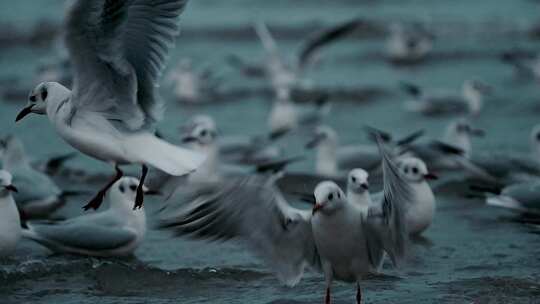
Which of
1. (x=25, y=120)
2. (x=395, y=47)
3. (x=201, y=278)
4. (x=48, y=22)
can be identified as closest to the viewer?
(x=201, y=278)

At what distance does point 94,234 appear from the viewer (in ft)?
20.1

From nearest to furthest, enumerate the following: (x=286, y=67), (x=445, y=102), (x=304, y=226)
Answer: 1. (x=304, y=226)
2. (x=445, y=102)
3. (x=286, y=67)

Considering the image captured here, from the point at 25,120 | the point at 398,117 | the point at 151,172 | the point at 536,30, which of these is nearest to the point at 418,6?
the point at 536,30

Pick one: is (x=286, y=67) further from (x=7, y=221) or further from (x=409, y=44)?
(x=7, y=221)

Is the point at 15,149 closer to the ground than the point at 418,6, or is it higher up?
higher up

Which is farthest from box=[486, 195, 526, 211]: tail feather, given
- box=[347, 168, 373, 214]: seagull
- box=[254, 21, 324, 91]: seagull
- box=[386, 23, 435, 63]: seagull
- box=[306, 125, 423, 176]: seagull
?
box=[386, 23, 435, 63]: seagull

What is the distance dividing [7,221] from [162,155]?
4.54 ft

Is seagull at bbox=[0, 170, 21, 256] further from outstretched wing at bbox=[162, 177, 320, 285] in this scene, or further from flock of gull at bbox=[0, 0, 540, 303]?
outstretched wing at bbox=[162, 177, 320, 285]

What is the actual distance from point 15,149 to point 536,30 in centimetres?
1236

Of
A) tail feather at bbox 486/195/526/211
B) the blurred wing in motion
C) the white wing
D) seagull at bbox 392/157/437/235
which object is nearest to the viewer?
the white wing

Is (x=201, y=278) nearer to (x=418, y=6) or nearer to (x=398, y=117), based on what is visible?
(x=398, y=117)

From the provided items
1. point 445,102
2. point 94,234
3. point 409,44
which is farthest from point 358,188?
point 409,44

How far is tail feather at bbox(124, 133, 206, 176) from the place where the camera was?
15.9ft

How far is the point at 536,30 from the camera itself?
17.9 meters
